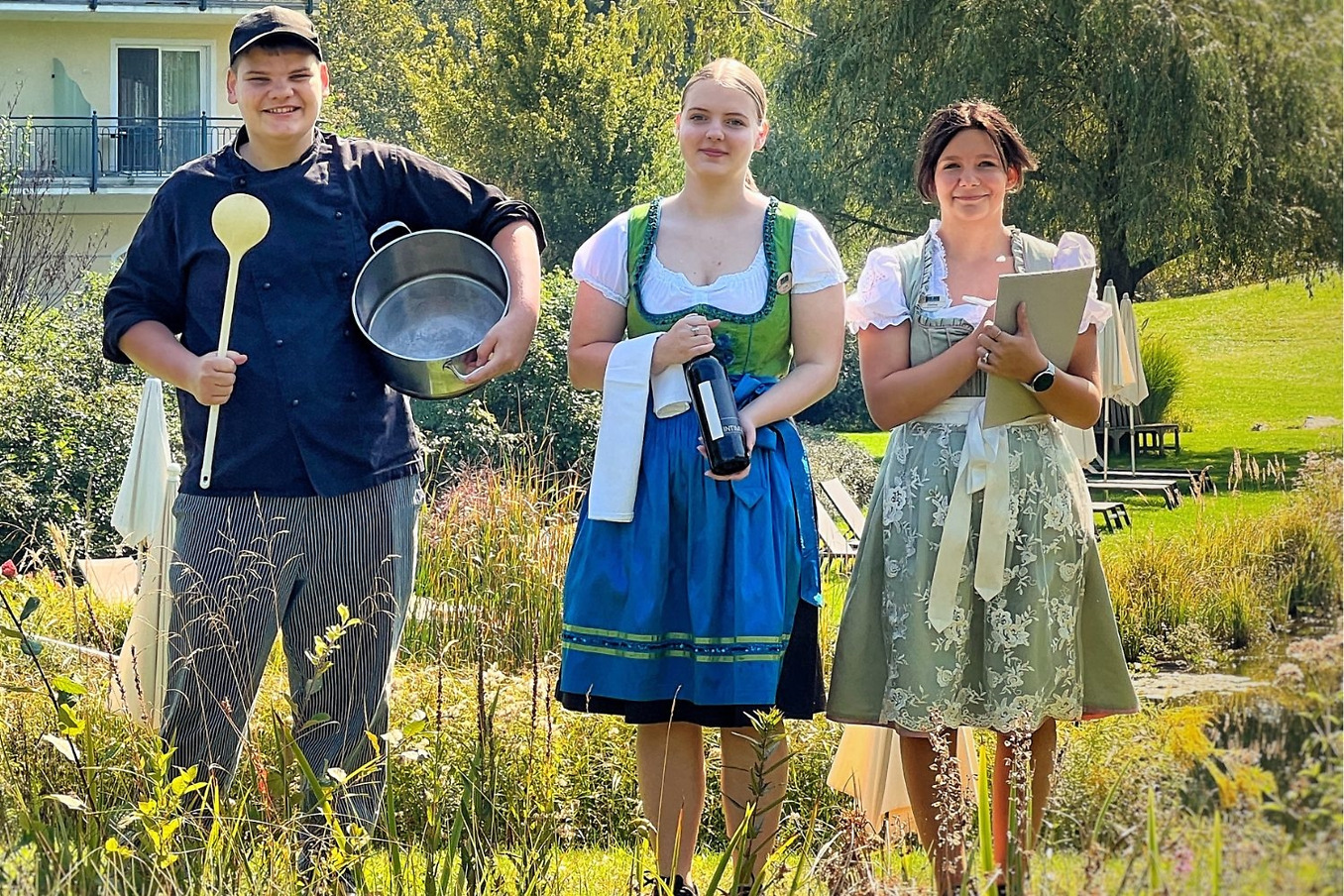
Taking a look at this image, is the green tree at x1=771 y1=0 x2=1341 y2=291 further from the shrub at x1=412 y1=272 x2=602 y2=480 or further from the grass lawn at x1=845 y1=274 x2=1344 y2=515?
the shrub at x1=412 y1=272 x2=602 y2=480

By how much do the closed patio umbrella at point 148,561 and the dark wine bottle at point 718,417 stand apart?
1.10 meters

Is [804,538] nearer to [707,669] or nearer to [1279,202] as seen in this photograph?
[707,669]

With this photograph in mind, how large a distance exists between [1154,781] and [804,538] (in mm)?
1196

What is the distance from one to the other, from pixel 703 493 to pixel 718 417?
0.18 m

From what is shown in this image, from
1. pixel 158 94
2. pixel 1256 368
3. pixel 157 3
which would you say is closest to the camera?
pixel 1256 368

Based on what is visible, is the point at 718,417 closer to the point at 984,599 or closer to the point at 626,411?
the point at 626,411

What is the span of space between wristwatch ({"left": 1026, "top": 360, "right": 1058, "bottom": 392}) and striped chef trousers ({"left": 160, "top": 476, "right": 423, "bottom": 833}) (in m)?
1.28

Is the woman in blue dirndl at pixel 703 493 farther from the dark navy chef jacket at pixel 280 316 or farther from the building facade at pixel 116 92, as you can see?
the building facade at pixel 116 92

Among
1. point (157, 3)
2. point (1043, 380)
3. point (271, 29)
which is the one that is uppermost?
point (157, 3)

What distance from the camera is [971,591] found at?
9.88ft

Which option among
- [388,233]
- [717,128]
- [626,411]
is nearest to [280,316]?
[388,233]

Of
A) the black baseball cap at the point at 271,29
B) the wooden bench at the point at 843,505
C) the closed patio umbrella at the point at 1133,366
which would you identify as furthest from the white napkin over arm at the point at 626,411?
the wooden bench at the point at 843,505

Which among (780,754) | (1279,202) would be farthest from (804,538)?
(1279,202)

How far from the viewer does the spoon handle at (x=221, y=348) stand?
284 cm
